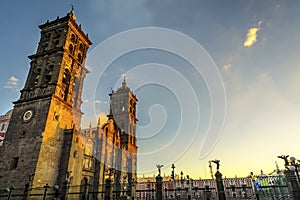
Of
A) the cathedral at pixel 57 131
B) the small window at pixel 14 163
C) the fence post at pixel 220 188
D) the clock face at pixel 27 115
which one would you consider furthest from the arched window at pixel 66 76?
the fence post at pixel 220 188

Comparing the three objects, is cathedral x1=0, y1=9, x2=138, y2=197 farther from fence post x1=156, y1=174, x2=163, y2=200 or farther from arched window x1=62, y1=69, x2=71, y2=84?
fence post x1=156, y1=174, x2=163, y2=200

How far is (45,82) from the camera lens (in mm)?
30219

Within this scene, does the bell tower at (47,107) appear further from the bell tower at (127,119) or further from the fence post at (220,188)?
the fence post at (220,188)

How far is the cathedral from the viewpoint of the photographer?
2392cm

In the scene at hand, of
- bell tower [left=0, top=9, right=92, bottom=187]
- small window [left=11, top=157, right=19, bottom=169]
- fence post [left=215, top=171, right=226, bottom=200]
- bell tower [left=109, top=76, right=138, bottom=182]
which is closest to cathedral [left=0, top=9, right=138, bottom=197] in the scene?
bell tower [left=0, top=9, right=92, bottom=187]

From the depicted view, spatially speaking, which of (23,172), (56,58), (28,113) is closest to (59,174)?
(23,172)

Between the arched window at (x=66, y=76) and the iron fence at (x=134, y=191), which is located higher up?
the arched window at (x=66, y=76)

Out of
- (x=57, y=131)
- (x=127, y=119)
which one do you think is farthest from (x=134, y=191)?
(x=127, y=119)

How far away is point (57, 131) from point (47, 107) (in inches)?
142

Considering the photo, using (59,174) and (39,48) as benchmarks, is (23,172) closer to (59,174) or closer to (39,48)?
(59,174)

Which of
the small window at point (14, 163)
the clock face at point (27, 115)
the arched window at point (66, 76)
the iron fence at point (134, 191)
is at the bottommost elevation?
the iron fence at point (134, 191)

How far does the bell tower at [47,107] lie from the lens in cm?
2359

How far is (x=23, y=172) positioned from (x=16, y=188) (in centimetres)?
177

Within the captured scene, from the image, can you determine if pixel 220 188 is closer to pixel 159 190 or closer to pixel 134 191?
pixel 159 190
